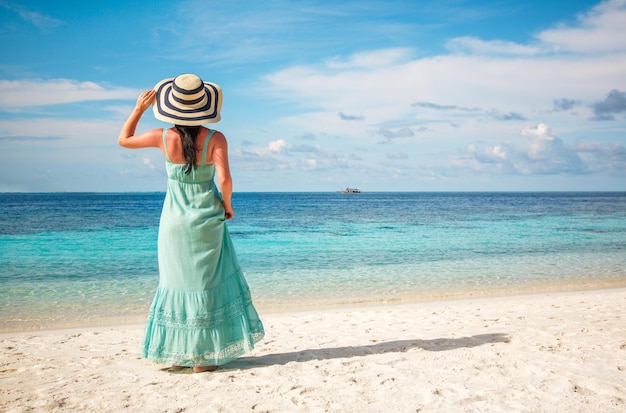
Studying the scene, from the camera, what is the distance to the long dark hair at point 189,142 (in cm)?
409

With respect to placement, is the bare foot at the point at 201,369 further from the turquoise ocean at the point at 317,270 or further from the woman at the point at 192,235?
the turquoise ocean at the point at 317,270

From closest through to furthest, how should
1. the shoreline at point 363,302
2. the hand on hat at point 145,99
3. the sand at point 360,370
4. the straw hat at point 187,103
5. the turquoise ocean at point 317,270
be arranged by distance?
the sand at point 360,370 → the straw hat at point 187,103 → the hand on hat at point 145,99 → the shoreline at point 363,302 → the turquoise ocean at point 317,270

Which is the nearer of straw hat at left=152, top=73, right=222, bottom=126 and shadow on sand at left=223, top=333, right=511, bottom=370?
straw hat at left=152, top=73, right=222, bottom=126

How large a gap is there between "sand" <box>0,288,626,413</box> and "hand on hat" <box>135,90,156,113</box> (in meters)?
2.34

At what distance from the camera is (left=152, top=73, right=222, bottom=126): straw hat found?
401 centimetres

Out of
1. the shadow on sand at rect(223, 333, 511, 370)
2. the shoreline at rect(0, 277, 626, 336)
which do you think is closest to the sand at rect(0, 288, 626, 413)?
the shadow on sand at rect(223, 333, 511, 370)

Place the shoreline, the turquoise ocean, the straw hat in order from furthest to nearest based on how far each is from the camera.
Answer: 1. the turquoise ocean
2. the shoreline
3. the straw hat

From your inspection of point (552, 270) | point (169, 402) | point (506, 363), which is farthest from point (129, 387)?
point (552, 270)

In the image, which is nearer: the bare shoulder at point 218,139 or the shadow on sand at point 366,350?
the bare shoulder at point 218,139

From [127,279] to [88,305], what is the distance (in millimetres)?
2707

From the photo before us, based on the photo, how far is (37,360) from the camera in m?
5.15

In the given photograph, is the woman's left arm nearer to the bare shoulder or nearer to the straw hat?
the straw hat

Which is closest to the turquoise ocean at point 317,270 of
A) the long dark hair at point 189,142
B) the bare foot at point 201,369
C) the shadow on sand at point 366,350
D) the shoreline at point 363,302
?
the shoreline at point 363,302

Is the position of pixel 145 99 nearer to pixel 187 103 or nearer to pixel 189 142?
pixel 187 103
